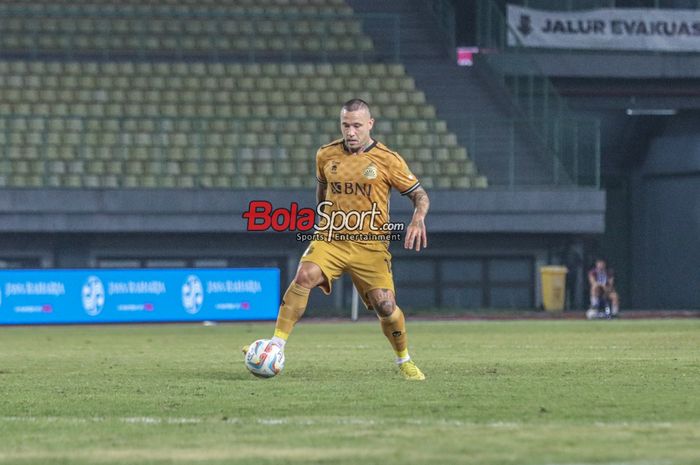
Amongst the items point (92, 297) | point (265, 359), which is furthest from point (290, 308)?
point (92, 297)

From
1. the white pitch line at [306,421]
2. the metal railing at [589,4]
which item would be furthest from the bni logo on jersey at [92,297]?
the white pitch line at [306,421]

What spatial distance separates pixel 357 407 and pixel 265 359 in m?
2.68

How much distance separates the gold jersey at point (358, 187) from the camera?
12734mm

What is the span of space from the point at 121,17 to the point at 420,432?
1226 inches

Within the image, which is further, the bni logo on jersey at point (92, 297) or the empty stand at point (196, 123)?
the empty stand at point (196, 123)

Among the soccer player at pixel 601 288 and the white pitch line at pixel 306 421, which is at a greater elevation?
the white pitch line at pixel 306 421

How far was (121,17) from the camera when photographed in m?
38.1

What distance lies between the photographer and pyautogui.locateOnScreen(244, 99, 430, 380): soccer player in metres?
12.7

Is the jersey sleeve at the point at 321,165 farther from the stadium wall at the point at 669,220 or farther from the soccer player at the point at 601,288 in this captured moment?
the stadium wall at the point at 669,220

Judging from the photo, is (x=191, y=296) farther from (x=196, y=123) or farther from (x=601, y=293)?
(x=601, y=293)

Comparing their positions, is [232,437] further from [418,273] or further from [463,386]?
[418,273]

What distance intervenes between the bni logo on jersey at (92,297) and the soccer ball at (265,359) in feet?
59.6

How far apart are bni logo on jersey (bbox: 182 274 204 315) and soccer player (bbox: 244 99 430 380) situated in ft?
59.2

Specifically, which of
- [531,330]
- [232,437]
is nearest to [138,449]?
[232,437]
